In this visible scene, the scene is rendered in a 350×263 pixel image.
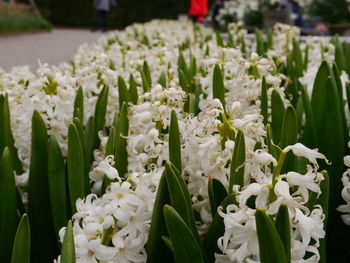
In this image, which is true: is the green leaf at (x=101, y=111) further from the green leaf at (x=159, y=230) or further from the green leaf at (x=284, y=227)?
the green leaf at (x=284, y=227)

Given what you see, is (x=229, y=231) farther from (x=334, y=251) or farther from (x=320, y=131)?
(x=320, y=131)

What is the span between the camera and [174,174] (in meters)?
0.94

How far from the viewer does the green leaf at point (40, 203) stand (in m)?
1.34

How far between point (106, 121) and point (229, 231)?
1094mm

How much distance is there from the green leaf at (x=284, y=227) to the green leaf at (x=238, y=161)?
0.68 ft

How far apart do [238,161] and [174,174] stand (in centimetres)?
14

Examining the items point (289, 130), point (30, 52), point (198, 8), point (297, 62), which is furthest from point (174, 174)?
point (198, 8)

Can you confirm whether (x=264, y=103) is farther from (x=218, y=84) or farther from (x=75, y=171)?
(x=75, y=171)

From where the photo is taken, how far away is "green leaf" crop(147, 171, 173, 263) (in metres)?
0.97

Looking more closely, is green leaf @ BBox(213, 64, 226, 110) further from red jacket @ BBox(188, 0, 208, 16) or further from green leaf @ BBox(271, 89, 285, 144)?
red jacket @ BBox(188, 0, 208, 16)

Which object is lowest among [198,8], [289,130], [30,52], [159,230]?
[30,52]

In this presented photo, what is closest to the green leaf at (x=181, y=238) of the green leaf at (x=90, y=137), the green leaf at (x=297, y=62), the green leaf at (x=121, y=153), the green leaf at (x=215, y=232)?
the green leaf at (x=215, y=232)

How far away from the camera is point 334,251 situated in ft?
4.61

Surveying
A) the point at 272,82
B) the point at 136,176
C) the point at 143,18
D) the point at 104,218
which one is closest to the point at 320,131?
the point at 272,82
